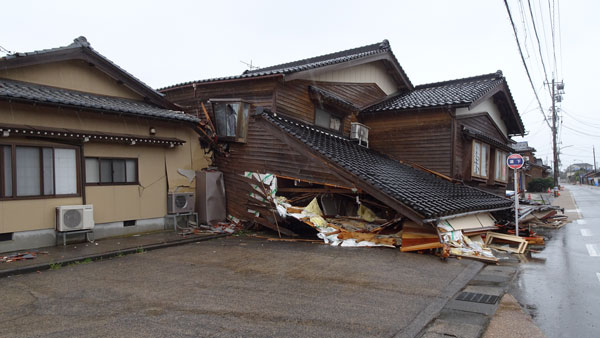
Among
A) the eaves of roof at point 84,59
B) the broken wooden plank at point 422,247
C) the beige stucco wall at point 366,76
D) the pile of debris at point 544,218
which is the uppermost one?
the beige stucco wall at point 366,76

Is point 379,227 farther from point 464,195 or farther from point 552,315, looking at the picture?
point 552,315

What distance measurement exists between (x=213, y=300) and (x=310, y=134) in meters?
7.47

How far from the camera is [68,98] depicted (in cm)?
927

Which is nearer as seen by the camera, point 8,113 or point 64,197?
point 8,113

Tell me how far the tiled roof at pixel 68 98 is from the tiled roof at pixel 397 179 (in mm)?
3411

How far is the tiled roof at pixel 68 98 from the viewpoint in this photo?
8070mm

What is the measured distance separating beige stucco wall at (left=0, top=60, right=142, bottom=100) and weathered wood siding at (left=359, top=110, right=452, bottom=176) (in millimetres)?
9464

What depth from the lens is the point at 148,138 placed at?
10555 mm

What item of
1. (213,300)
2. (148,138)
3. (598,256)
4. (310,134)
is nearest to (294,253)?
(213,300)

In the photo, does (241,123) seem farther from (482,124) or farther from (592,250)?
(592,250)

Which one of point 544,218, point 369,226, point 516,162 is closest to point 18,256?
point 369,226

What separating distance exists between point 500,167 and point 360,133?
7801 millimetres

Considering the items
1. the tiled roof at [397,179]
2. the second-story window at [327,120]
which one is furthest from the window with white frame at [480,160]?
the second-story window at [327,120]

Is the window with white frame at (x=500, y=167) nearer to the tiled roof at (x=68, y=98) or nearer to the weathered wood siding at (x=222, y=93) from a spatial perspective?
the weathered wood siding at (x=222, y=93)
